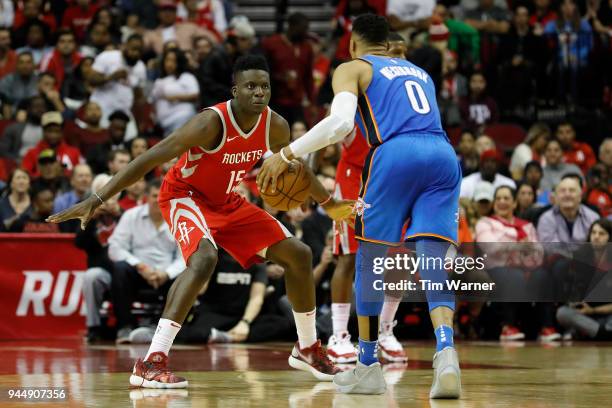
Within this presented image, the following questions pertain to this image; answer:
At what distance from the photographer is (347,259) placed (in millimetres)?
8789

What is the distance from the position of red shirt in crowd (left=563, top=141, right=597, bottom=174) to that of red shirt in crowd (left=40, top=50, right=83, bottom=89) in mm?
6847

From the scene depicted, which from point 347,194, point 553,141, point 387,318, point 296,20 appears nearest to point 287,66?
point 296,20

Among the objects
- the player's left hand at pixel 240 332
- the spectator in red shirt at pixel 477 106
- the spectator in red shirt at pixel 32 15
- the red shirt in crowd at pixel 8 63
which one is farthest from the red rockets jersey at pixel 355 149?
the spectator in red shirt at pixel 32 15

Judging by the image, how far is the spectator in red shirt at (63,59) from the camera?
1603cm

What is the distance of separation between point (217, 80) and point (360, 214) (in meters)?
8.78

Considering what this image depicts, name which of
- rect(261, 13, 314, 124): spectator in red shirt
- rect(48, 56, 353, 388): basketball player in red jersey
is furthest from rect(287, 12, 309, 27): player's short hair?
rect(48, 56, 353, 388): basketball player in red jersey

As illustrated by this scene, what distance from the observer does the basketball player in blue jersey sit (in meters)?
6.29

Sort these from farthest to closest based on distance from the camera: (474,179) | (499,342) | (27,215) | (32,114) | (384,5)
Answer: (384,5)
(32,114)
(474,179)
(27,215)
(499,342)

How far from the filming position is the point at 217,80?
49.5 feet

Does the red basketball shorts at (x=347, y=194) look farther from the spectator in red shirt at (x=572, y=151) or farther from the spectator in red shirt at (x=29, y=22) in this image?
the spectator in red shirt at (x=29, y=22)

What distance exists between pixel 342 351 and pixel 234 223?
178 cm

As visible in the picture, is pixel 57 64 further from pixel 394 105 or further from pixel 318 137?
pixel 318 137

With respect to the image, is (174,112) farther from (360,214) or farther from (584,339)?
(360,214)

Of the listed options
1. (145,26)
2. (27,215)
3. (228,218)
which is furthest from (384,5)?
(228,218)
